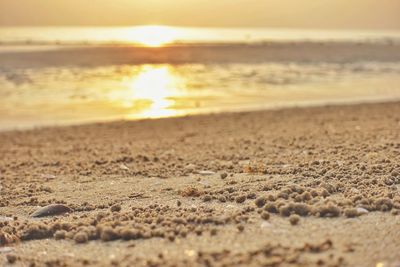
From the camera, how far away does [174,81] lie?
28.8 meters

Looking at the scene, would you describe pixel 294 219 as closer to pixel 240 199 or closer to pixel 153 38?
pixel 240 199

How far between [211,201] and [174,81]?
22831 mm

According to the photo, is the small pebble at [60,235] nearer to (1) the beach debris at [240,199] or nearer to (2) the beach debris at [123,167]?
(1) the beach debris at [240,199]

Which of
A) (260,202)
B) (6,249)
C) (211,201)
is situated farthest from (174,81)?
(6,249)

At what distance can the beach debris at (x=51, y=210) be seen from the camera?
6254mm

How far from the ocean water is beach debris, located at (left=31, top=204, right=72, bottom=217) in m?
10.6

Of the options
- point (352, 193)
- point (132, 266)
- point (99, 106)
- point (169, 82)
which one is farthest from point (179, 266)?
point (169, 82)

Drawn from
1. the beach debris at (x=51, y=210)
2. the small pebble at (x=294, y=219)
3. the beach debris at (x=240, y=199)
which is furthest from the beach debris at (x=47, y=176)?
the small pebble at (x=294, y=219)

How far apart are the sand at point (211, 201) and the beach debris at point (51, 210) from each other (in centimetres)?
2

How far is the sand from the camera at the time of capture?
443 cm

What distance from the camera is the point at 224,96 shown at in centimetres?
2336

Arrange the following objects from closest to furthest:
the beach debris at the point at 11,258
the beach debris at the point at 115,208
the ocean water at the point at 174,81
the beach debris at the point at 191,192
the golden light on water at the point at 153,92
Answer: the beach debris at the point at 11,258 → the beach debris at the point at 115,208 → the beach debris at the point at 191,192 → the golden light on water at the point at 153,92 → the ocean water at the point at 174,81

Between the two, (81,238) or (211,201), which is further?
(211,201)

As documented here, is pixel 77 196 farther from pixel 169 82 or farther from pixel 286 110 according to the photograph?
pixel 169 82
